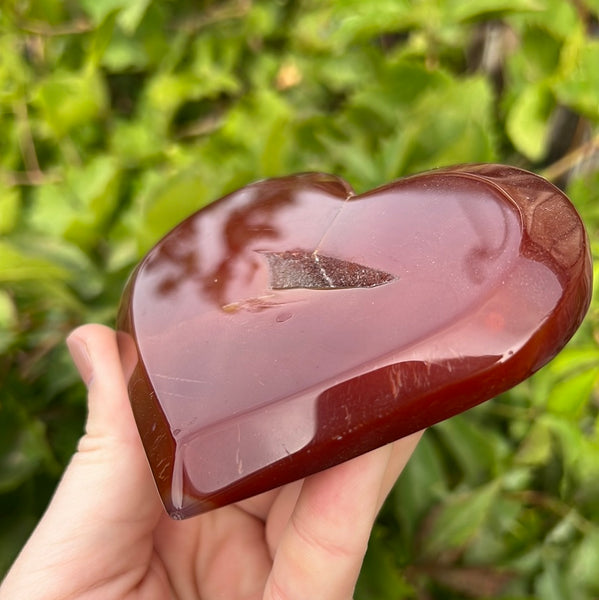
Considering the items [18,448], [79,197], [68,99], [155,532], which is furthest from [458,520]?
[68,99]

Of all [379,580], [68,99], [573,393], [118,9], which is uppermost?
[118,9]

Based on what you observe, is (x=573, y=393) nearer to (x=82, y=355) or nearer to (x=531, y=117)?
(x=531, y=117)

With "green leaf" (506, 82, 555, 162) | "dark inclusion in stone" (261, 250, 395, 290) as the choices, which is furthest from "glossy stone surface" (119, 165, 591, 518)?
"green leaf" (506, 82, 555, 162)

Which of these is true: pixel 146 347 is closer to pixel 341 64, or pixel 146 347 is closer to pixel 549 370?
pixel 549 370

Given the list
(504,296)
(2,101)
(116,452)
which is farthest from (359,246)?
(2,101)

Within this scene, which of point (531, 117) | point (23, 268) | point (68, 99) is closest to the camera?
point (23, 268)

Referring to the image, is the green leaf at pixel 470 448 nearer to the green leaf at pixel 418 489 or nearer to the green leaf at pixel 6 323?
the green leaf at pixel 418 489

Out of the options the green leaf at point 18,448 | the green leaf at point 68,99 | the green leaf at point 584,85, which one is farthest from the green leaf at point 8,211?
the green leaf at point 584,85
